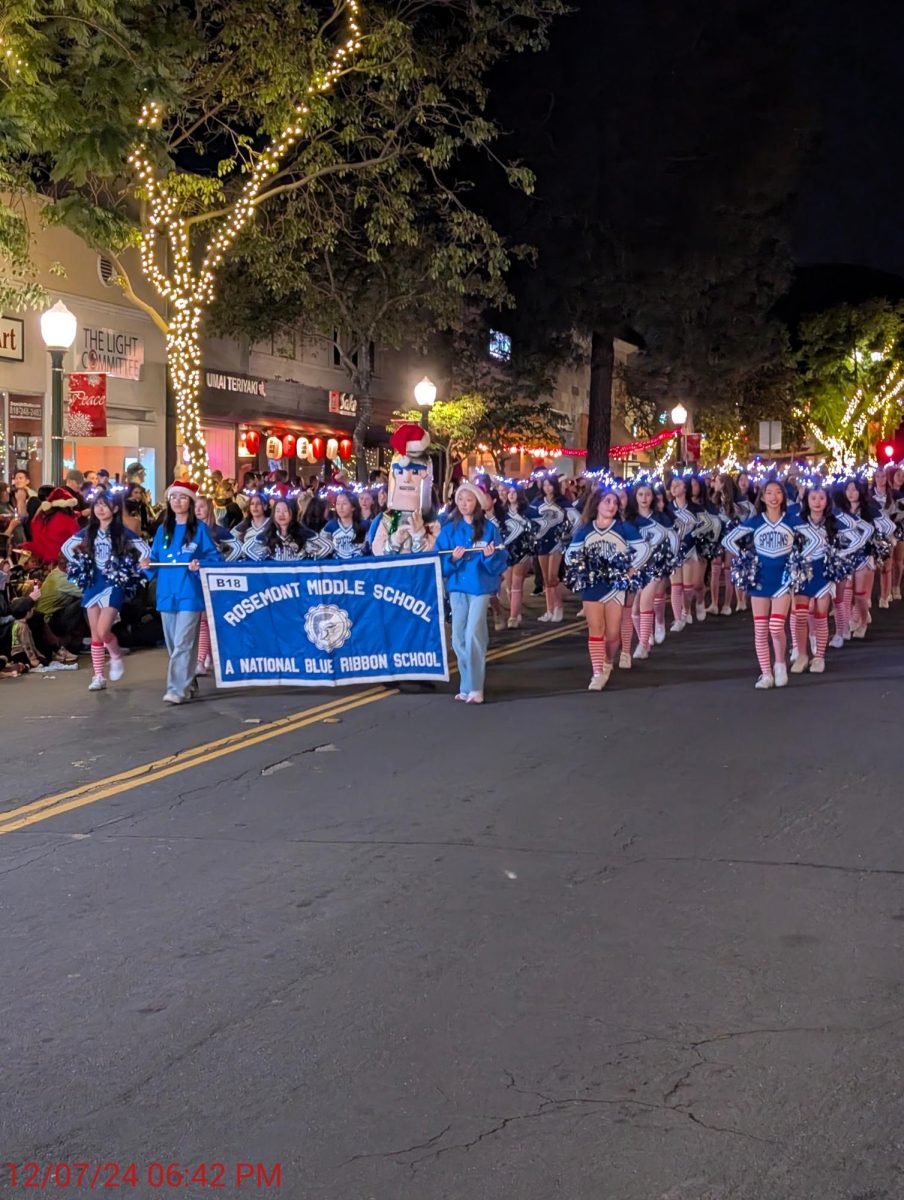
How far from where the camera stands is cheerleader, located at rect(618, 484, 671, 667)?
14492mm

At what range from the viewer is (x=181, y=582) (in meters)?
12.2

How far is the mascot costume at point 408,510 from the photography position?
44.3 feet

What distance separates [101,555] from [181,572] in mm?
851

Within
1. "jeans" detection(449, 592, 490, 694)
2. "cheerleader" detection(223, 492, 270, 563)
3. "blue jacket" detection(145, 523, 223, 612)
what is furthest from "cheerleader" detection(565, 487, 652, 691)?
"blue jacket" detection(145, 523, 223, 612)

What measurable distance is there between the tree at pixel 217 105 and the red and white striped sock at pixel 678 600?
25.5 feet

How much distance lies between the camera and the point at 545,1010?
5102 mm

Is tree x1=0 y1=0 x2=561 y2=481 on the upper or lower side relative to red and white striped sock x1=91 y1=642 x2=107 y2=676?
upper

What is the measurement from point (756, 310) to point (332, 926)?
1494 inches

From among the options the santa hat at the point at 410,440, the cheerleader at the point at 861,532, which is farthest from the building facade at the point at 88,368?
the cheerleader at the point at 861,532

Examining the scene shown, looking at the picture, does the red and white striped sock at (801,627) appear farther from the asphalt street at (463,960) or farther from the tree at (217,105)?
the tree at (217,105)

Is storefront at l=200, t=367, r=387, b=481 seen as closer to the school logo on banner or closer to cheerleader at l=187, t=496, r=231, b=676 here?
cheerleader at l=187, t=496, r=231, b=676

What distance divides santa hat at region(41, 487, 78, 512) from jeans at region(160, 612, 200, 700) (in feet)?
14.8

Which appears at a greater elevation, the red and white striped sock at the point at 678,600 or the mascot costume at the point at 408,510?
the mascot costume at the point at 408,510

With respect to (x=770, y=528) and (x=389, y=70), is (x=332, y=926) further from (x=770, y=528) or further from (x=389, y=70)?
(x=389, y=70)
